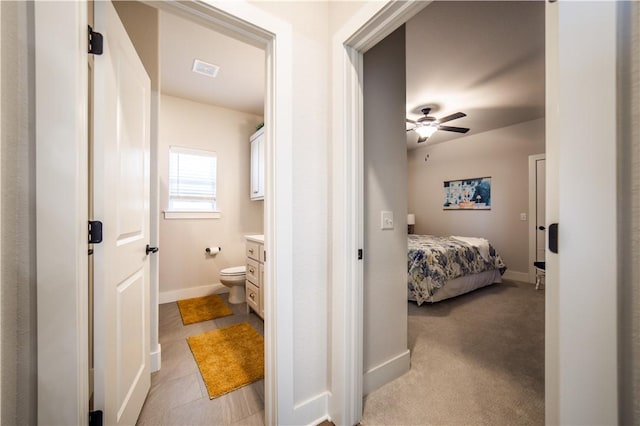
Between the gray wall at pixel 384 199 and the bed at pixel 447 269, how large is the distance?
1.39 m

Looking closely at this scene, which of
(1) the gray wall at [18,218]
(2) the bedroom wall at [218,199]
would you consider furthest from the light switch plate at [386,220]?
(2) the bedroom wall at [218,199]

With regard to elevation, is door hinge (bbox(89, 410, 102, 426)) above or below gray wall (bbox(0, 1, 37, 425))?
below

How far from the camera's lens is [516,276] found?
14.3ft

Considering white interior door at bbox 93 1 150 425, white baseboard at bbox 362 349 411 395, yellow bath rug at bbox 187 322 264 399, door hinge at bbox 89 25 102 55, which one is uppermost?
door hinge at bbox 89 25 102 55

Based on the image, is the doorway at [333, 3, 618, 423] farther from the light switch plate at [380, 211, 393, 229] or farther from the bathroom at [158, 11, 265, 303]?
the bathroom at [158, 11, 265, 303]

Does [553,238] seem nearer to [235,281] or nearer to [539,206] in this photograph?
[235,281]

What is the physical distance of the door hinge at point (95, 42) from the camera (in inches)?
36.8

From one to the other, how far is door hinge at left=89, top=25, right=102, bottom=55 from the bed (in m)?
3.17

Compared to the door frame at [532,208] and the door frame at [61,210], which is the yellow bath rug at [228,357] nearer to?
the door frame at [61,210]

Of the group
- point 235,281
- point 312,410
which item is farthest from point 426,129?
point 312,410

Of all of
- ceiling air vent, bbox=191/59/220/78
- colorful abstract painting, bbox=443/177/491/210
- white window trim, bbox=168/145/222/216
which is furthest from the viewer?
colorful abstract painting, bbox=443/177/491/210

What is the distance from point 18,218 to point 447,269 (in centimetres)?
358

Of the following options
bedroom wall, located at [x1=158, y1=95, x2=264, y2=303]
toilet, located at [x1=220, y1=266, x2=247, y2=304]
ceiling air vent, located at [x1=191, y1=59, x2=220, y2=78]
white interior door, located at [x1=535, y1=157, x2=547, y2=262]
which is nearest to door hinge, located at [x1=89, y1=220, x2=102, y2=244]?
toilet, located at [x1=220, y1=266, x2=247, y2=304]

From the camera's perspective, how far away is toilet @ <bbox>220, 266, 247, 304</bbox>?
297 cm
